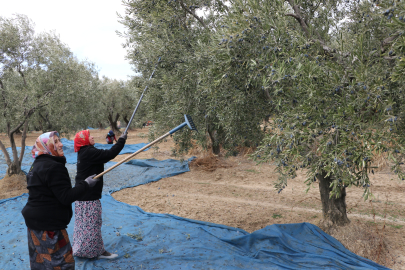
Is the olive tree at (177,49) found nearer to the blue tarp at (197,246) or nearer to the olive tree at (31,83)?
the blue tarp at (197,246)

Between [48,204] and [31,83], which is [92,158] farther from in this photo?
[31,83]

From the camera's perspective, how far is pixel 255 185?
1139 cm

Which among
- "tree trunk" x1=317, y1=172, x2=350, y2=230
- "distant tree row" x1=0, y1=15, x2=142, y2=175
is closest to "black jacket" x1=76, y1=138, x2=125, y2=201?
"tree trunk" x1=317, y1=172, x2=350, y2=230

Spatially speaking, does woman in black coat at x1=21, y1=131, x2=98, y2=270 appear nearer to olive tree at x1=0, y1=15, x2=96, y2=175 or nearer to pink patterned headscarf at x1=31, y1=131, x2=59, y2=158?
pink patterned headscarf at x1=31, y1=131, x2=59, y2=158

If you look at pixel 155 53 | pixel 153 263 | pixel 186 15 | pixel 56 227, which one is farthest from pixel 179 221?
pixel 186 15

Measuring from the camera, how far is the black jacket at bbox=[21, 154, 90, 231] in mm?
3342

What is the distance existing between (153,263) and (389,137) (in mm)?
4461

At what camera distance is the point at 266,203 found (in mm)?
9172

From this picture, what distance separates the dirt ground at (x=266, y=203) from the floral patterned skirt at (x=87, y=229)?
3.15 metres

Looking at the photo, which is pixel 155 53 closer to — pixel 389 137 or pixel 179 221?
pixel 179 221

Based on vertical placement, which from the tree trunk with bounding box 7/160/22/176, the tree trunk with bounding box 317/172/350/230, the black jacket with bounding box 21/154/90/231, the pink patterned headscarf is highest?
the pink patterned headscarf

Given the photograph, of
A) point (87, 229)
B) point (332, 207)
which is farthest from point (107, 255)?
point (332, 207)

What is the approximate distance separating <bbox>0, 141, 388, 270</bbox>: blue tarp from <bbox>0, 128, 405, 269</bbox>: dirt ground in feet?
2.40

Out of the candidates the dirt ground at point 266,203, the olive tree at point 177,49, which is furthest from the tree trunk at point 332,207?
the olive tree at point 177,49
